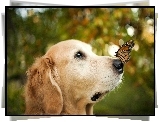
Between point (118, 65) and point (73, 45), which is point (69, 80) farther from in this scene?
point (118, 65)

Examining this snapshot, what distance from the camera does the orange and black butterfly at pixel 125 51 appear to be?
2326 mm

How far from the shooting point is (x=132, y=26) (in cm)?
241

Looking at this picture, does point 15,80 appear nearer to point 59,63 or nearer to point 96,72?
point 59,63

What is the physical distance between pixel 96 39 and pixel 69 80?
0.36 meters

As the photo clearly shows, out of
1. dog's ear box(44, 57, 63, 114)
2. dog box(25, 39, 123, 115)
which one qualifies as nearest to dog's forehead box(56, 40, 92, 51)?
dog box(25, 39, 123, 115)

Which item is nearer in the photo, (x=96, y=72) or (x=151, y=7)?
(x=96, y=72)

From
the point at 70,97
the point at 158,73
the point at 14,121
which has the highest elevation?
the point at 158,73

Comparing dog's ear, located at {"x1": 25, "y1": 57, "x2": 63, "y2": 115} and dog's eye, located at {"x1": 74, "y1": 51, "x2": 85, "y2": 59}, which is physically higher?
dog's eye, located at {"x1": 74, "y1": 51, "x2": 85, "y2": 59}

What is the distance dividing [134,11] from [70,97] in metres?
0.75

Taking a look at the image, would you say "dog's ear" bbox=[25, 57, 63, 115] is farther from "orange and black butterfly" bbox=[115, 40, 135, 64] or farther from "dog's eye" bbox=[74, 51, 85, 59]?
"orange and black butterfly" bbox=[115, 40, 135, 64]

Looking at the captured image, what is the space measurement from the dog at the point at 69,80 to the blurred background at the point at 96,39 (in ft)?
0.38

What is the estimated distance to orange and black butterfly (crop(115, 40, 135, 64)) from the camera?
233cm

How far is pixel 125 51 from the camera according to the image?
92.7 inches

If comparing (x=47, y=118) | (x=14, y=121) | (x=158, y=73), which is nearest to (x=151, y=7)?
(x=158, y=73)
